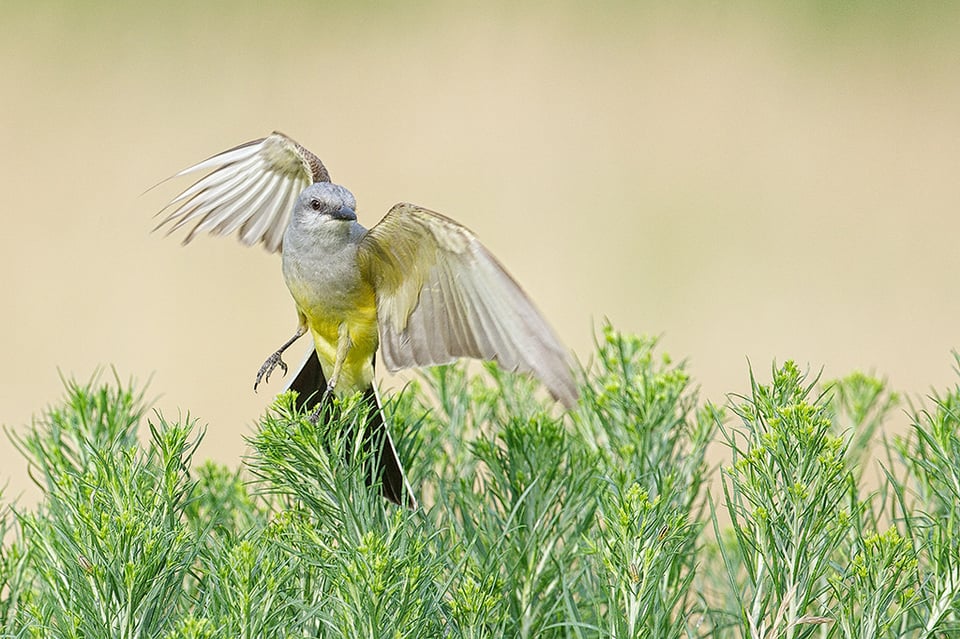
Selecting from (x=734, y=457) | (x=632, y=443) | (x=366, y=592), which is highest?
(x=632, y=443)

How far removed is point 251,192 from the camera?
1.30m

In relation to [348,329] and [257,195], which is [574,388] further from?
[257,195]

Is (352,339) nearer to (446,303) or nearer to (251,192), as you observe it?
(446,303)

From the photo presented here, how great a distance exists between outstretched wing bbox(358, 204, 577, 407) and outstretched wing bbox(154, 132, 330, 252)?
25 cm

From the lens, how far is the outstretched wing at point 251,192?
49.7 inches

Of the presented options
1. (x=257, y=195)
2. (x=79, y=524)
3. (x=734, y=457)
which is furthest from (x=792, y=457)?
(x=257, y=195)

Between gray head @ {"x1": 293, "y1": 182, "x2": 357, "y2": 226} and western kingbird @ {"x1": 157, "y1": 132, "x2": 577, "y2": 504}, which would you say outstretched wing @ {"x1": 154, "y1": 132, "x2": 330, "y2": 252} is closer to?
western kingbird @ {"x1": 157, "y1": 132, "x2": 577, "y2": 504}

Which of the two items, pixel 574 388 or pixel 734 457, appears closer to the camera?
pixel 734 457

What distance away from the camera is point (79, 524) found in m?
0.68

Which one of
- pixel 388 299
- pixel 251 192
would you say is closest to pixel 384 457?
pixel 388 299

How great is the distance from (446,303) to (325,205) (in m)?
0.18

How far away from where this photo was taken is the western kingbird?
91cm

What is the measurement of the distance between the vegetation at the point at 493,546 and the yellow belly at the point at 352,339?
15 cm

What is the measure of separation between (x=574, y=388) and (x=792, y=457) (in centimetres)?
23
